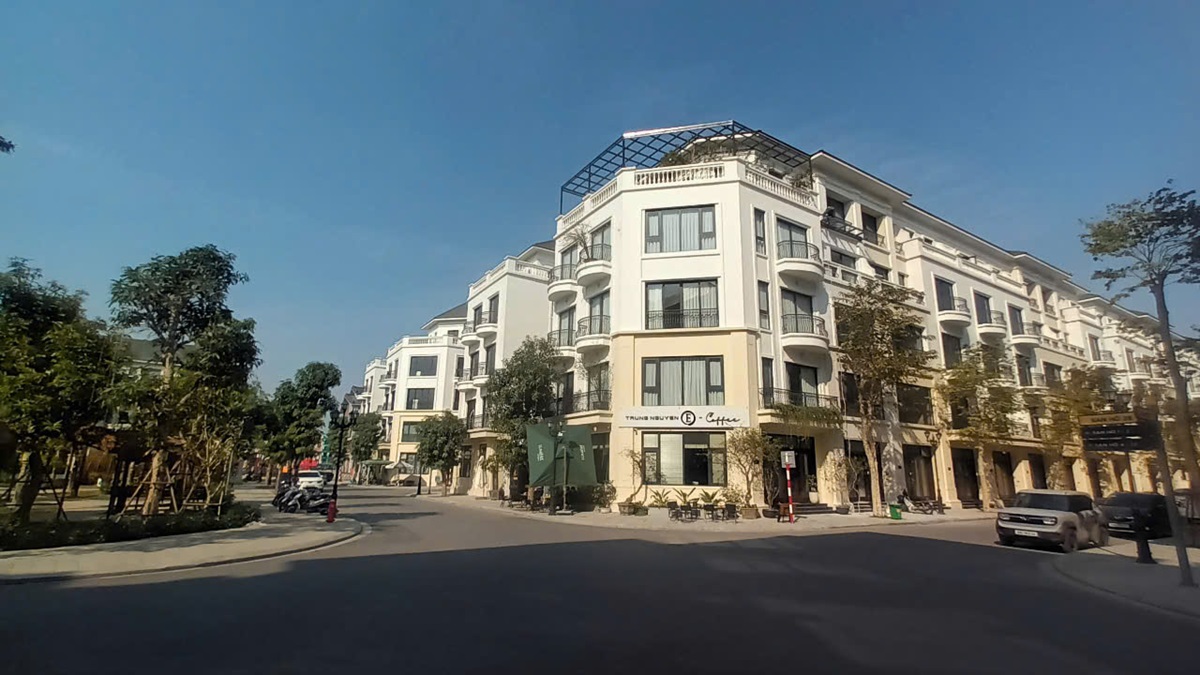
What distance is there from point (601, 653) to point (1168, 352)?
21912 millimetres

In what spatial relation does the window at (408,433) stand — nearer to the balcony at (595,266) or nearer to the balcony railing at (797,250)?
the balcony at (595,266)

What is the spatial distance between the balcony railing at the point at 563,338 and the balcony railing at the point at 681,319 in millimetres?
5013

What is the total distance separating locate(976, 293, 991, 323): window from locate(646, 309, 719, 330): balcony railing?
2133 centimetres

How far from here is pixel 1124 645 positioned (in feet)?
21.3

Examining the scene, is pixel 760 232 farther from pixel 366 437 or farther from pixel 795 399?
pixel 366 437

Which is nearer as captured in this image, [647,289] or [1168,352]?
[1168,352]

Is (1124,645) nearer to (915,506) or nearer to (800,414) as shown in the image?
(800,414)

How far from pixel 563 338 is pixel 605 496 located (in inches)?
359

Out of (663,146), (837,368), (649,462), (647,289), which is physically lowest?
(649,462)

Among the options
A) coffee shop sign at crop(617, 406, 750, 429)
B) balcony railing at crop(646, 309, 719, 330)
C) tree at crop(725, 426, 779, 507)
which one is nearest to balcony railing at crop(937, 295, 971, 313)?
balcony railing at crop(646, 309, 719, 330)

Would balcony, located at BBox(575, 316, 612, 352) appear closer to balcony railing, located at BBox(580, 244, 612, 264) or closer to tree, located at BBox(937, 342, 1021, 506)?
balcony railing, located at BBox(580, 244, 612, 264)

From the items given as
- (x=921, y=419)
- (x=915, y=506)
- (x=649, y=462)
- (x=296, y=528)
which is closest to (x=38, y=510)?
(x=296, y=528)

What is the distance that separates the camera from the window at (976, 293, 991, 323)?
3747cm

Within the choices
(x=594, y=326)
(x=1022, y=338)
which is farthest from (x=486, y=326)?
(x=1022, y=338)
